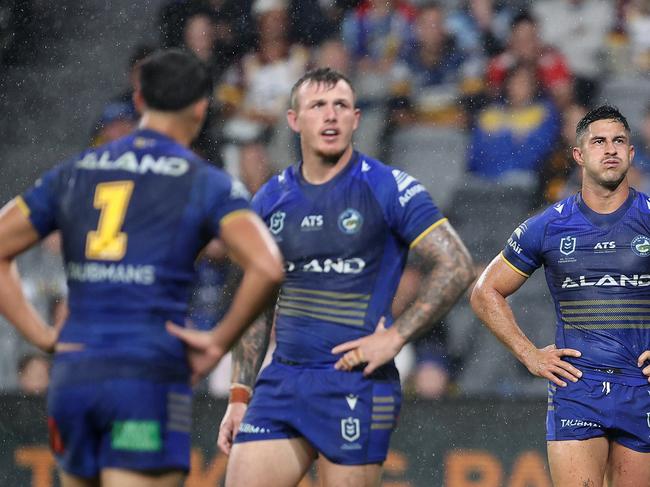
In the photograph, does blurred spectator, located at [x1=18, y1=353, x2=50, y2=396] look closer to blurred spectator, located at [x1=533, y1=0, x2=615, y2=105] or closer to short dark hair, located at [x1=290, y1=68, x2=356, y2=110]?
short dark hair, located at [x1=290, y1=68, x2=356, y2=110]

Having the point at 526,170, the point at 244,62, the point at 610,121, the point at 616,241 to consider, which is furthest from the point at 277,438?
the point at 244,62

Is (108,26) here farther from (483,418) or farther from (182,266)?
(182,266)

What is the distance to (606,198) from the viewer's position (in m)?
5.98

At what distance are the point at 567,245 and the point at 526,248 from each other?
0.24m

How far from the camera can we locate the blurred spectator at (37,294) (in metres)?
9.35

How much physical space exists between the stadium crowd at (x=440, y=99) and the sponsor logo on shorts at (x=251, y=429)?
4244mm

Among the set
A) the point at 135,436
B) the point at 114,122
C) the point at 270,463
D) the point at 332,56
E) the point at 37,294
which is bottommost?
the point at 270,463

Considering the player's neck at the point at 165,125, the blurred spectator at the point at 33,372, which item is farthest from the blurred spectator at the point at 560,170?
the player's neck at the point at 165,125

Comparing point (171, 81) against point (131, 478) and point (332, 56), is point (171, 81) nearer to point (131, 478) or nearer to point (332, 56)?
point (131, 478)

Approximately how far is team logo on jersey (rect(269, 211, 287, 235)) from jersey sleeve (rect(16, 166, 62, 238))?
1.53 metres

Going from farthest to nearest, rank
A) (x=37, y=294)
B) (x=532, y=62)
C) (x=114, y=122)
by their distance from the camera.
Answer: (x=114, y=122) → (x=532, y=62) → (x=37, y=294)

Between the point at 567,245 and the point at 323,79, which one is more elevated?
the point at 323,79

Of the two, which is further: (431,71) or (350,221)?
(431,71)

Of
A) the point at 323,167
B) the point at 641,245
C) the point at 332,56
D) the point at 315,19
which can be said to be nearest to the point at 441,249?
the point at 323,167
